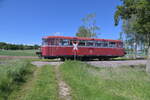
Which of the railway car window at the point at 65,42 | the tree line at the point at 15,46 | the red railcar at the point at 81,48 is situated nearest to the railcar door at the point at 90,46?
the red railcar at the point at 81,48

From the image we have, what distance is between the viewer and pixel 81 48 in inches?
869

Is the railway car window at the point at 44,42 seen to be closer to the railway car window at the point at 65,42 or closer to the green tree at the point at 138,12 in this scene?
the railway car window at the point at 65,42

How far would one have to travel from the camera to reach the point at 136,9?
476 inches

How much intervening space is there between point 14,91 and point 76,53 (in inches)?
638

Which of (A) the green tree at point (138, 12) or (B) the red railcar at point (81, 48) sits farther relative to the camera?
(B) the red railcar at point (81, 48)

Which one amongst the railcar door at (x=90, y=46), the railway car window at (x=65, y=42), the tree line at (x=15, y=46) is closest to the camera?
the railway car window at (x=65, y=42)

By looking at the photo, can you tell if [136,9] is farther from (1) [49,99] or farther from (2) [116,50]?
(2) [116,50]

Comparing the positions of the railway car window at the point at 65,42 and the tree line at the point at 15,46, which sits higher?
the tree line at the point at 15,46

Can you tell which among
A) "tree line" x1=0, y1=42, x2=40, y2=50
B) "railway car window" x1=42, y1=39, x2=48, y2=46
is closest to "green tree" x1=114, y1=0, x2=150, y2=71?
"railway car window" x1=42, y1=39, x2=48, y2=46

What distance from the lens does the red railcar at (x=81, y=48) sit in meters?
20.4

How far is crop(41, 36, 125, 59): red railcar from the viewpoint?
20.4 metres

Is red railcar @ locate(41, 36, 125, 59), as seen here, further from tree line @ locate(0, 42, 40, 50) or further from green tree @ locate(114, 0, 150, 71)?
tree line @ locate(0, 42, 40, 50)

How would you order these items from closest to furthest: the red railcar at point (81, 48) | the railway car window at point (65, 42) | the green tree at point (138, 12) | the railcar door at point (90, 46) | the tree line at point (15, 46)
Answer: the green tree at point (138, 12) → the red railcar at point (81, 48) → the railway car window at point (65, 42) → the railcar door at point (90, 46) → the tree line at point (15, 46)

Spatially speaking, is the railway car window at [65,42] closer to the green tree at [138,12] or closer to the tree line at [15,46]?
the green tree at [138,12]
